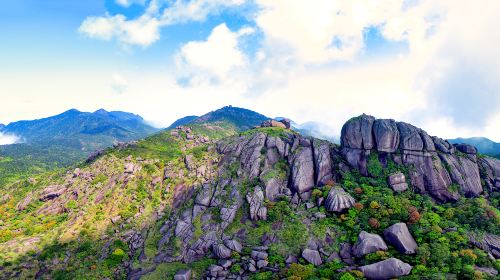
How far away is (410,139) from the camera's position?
327 feet

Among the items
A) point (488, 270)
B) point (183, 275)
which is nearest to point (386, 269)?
point (488, 270)

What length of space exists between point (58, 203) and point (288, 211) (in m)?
88.8

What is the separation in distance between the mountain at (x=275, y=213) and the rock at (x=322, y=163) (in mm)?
401

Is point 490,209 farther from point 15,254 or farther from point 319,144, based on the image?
point 15,254

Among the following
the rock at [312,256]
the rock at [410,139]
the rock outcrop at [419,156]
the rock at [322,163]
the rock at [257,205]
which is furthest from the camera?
the rock at [322,163]

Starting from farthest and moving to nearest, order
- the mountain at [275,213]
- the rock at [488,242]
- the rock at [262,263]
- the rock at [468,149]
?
the rock at [468,149] < the rock at [262,263] < the mountain at [275,213] < the rock at [488,242]

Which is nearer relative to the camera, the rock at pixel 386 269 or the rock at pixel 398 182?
the rock at pixel 386 269

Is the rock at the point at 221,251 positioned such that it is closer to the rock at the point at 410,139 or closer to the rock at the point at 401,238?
the rock at the point at 401,238

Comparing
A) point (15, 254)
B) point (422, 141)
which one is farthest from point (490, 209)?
point (15, 254)

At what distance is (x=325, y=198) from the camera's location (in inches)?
3617

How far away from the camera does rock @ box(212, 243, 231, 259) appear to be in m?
80.3

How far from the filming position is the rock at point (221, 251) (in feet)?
264

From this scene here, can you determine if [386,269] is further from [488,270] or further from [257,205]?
[257,205]

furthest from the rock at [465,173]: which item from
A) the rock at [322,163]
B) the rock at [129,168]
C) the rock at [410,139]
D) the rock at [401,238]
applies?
the rock at [129,168]
